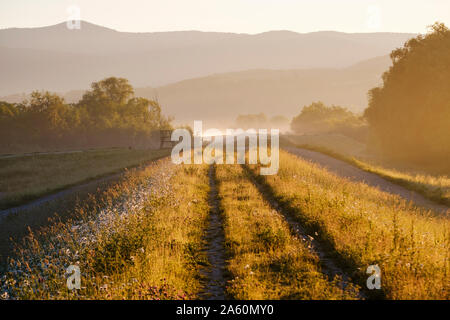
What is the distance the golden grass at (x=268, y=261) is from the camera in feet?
24.7

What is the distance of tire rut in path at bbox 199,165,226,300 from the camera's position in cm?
815

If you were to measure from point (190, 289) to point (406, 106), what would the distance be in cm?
4528

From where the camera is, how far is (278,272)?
8.68m

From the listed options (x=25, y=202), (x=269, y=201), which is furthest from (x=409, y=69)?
(x=25, y=202)

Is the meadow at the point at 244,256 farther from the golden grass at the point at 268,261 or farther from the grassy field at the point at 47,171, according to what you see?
the grassy field at the point at 47,171

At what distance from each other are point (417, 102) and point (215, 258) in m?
41.8

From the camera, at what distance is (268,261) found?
947cm

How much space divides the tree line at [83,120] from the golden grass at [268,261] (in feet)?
202

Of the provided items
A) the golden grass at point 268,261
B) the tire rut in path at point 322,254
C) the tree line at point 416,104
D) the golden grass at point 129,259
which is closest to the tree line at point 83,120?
the tree line at point 416,104

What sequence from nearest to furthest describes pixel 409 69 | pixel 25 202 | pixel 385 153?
pixel 25 202 < pixel 409 69 < pixel 385 153

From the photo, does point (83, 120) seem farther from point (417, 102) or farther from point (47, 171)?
point (417, 102)

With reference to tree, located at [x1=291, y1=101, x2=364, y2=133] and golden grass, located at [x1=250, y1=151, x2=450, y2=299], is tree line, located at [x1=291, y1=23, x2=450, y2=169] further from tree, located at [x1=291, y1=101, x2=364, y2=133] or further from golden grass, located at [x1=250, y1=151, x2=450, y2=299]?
tree, located at [x1=291, y1=101, x2=364, y2=133]
